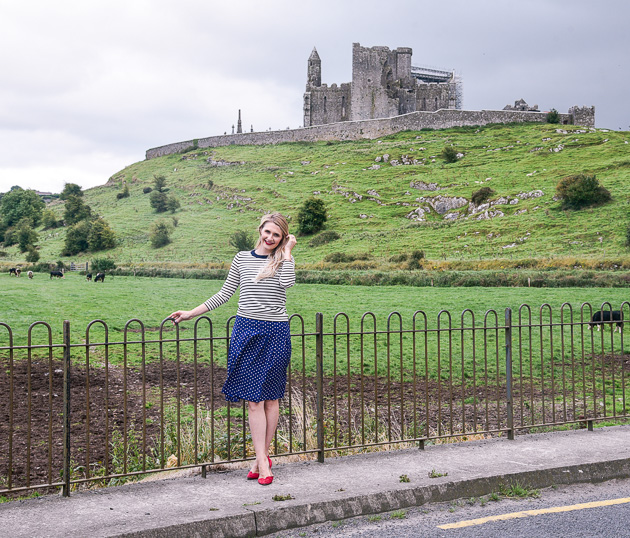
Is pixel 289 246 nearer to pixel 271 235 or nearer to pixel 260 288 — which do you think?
pixel 271 235

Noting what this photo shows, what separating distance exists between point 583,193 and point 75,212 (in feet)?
223

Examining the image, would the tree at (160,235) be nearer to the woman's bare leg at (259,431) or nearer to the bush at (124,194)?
the bush at (124,194)

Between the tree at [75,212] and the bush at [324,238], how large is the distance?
4143 centimetres

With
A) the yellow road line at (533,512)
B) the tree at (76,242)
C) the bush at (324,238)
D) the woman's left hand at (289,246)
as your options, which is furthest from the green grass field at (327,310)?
the tree at (76,242)

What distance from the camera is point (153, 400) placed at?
13133 mm

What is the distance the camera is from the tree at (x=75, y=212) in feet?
289

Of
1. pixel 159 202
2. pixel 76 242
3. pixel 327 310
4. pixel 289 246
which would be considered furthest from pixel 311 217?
pixel 289 246

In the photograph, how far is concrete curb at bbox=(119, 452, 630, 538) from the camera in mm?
5118

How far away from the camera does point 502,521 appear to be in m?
5.44

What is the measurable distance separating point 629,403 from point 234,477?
9.38 meters

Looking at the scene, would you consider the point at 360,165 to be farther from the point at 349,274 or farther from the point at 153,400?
the point at 153,400

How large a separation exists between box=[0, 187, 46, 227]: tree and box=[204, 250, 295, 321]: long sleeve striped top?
329 feet

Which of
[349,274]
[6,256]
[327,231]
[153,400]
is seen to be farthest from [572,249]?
[6,256]

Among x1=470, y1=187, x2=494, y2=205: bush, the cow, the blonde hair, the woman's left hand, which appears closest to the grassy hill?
x1=470, y1=187, x2=494, y2=205: bush
